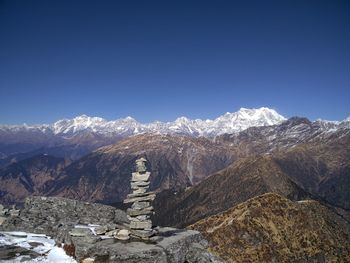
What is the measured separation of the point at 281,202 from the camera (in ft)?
250

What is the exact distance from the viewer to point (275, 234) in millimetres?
A: 66812

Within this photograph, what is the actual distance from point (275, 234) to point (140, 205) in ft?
146

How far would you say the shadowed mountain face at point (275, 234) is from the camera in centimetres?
6169

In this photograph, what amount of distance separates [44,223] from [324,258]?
49.3 m

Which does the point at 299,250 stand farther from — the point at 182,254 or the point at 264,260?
the point at 182,254

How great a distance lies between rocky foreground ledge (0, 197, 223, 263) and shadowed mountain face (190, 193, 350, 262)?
2570 centimetres

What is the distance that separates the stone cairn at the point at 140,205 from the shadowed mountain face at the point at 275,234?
3158 centimetres

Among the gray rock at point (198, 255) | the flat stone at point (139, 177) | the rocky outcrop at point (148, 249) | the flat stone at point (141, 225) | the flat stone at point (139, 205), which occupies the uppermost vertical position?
the flat stone at point (139, 177)

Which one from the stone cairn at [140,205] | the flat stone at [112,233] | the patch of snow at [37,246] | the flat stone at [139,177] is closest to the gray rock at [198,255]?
the stone cairn at [140,205]

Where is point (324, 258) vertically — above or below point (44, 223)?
below

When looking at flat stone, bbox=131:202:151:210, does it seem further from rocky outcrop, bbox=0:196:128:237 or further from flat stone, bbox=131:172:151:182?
rocky outcrop, bbox=0:196:128:237

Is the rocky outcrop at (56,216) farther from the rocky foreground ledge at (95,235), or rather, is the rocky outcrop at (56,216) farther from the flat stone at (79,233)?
the flat stone at (79,233)

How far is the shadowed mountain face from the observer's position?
6169 centimetres

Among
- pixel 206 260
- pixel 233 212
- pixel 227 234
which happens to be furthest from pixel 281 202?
Result: pixel 206 260
